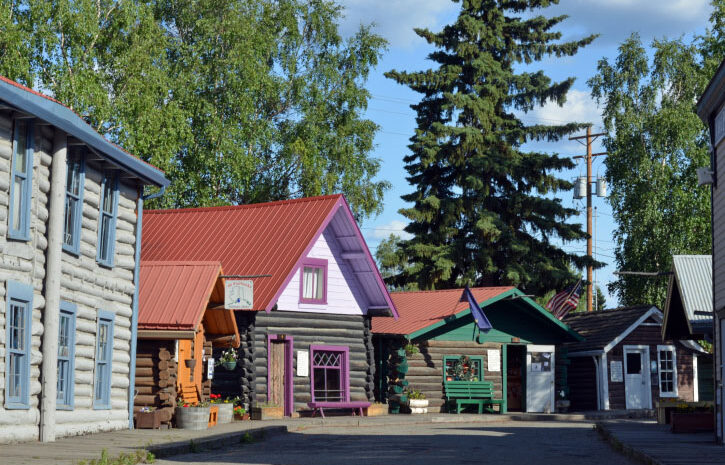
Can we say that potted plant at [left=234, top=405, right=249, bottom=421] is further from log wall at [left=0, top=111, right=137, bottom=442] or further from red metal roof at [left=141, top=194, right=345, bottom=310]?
log wall at [left=0, top=111, right=137, bottom=442]

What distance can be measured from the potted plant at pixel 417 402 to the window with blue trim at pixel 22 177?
62.4 ft

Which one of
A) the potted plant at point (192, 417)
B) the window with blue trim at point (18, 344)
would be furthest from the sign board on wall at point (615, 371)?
the window with blue trim at point (18, 344)

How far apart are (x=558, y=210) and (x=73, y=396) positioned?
101 feet

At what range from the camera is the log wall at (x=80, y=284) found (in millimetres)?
16641

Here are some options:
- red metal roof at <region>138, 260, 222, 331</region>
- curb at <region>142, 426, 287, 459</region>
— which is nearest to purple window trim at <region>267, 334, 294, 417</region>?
red metal roof at <region>138, 260, 222, 331</region>

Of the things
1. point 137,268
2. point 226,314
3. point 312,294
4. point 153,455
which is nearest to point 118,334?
point 137,268

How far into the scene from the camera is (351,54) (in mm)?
45375

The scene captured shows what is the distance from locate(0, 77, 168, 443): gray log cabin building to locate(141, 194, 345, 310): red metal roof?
7.72m

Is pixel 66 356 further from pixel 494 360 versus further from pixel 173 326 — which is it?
pixel 494 360

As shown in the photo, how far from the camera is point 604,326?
131ft

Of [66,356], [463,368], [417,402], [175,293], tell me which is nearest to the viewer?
[66,356]

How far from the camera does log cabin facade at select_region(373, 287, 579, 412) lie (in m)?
34.6

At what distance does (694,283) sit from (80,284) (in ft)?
46.1

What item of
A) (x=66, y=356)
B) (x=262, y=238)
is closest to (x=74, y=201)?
(x=66, y=356)
